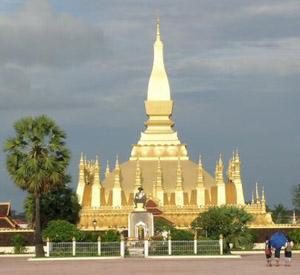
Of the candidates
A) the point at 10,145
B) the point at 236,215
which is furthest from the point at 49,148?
the point at 236,215

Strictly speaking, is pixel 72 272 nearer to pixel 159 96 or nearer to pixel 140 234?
pixel 140 234

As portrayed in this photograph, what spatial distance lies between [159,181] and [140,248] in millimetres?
31588

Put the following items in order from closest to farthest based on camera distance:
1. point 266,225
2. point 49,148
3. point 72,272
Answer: point 72,272 < point 49,148 < point 266,225

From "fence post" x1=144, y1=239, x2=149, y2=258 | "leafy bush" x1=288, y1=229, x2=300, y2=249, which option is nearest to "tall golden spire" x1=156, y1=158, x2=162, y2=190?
"leafy bush" x1=288, y1=229, x2=300, y2=249

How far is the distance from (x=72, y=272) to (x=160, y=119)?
2192 inches

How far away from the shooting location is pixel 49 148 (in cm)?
5838

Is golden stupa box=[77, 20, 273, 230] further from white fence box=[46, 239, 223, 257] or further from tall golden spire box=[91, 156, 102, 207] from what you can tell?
white fence box=[46, 239, 223, 257]

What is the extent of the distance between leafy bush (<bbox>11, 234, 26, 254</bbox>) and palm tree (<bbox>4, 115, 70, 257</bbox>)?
24.5 feet

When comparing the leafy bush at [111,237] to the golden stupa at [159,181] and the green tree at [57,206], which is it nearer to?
the green tree at [57,206]

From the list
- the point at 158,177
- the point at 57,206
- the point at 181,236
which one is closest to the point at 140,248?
the point at 181,236

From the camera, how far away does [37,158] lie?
189ft

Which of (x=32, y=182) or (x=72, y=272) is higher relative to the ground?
(x=32, y=182)

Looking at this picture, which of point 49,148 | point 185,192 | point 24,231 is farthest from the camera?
point 185,192

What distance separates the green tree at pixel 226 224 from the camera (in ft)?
A: 198
